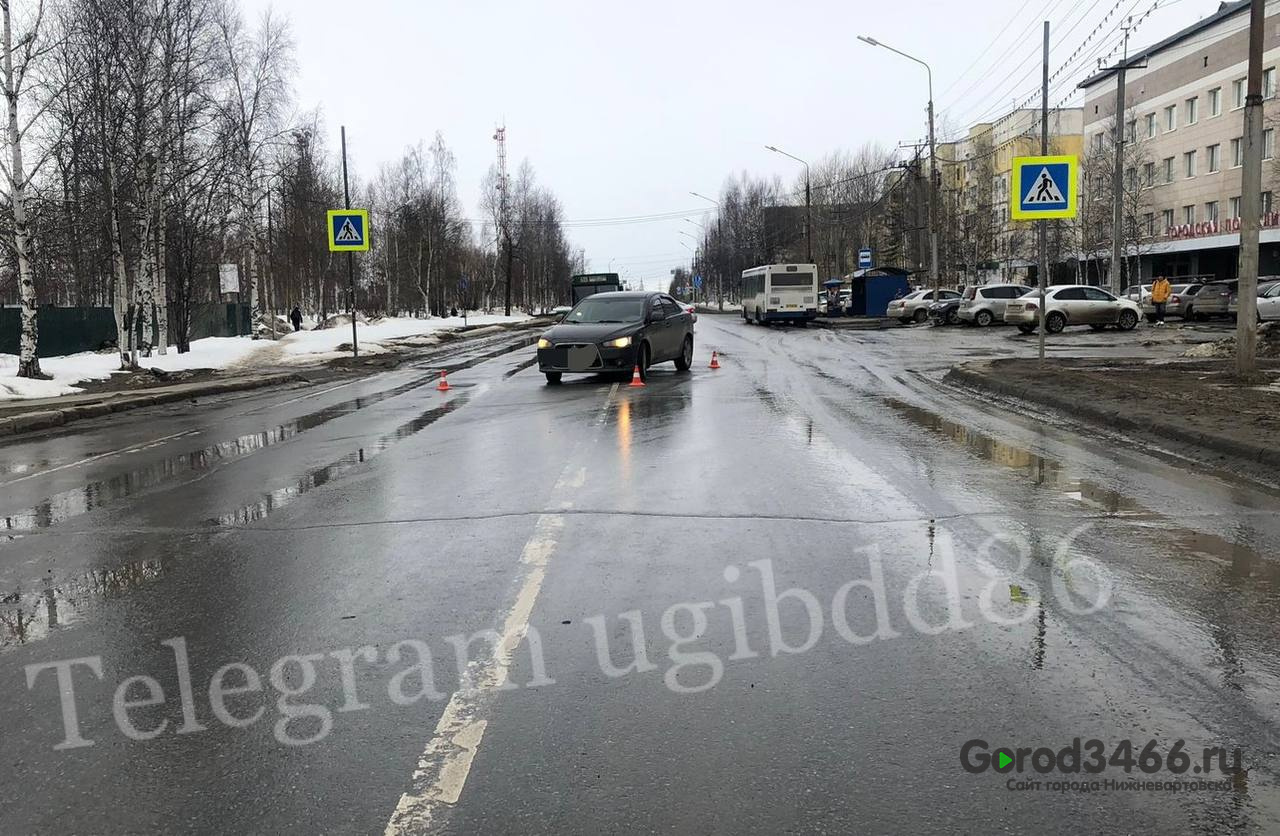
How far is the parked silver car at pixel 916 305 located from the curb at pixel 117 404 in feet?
108

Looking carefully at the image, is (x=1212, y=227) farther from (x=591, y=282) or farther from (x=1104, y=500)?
(x=1104, y=500)

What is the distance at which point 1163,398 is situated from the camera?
12367mm

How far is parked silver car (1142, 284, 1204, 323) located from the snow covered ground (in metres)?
30.8

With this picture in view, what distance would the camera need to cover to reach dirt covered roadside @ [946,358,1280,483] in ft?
30.3

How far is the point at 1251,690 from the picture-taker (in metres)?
3.73

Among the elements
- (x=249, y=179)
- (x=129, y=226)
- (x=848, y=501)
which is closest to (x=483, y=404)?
(x=848, y=501)

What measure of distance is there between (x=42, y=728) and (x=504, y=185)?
272 ft

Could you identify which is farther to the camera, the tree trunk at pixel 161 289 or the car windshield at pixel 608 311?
the tree trunk at pixel 161 289

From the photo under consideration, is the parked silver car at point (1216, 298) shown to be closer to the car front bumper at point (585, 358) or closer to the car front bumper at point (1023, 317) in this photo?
the car front bumper at point (1023, 317)

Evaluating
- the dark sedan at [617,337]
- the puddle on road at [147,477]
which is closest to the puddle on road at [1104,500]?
the dark sedan at [617,337]

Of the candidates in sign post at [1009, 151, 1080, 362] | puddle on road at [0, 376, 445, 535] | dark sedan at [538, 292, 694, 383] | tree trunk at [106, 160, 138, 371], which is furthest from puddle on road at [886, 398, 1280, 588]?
tree trunk at [106, 160, 138, 371]

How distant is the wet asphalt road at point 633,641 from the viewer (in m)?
3.04

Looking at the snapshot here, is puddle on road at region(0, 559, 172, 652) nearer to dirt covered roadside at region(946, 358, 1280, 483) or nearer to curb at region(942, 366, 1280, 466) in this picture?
dirt covered roadside at region(946, 358, 1280, 483)

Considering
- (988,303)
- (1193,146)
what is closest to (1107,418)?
(988,303)
